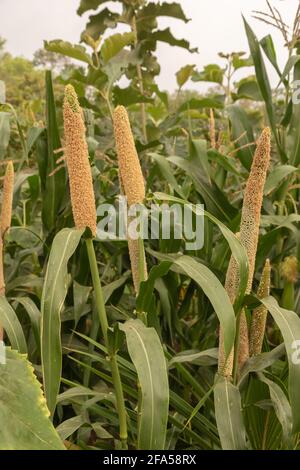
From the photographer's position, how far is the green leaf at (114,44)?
1.80 meters

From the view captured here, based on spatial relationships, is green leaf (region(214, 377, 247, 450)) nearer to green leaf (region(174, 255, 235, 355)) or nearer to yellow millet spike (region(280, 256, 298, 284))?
green leaf (region(174, 255, 235, 355))

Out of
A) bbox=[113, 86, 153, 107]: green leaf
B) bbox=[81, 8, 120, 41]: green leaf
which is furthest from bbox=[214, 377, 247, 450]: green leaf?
bbox=[81, 8, 120, 41]: green leaf

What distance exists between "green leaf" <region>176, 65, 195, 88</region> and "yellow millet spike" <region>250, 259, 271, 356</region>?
146cm

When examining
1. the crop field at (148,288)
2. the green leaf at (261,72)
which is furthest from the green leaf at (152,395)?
the green leaf at (261,72)

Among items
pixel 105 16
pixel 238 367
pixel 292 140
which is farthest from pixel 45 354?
pixel 105 16

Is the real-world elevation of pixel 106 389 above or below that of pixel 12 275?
below

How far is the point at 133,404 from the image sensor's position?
46.9 inches

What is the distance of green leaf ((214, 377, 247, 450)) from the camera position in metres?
0.85

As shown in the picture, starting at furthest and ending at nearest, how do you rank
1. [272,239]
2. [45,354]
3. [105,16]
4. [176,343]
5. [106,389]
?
[105,16]
[176,343]
[106,389]
[272,239]
[45,354]

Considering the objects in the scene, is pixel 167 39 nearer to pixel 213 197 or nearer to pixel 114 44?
pixel 114 44

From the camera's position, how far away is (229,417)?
866 millimetres

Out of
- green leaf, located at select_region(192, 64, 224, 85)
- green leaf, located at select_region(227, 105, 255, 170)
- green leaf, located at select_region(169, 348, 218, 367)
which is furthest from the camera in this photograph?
green leaf, located at select_region(192, 64, 224, 85)
